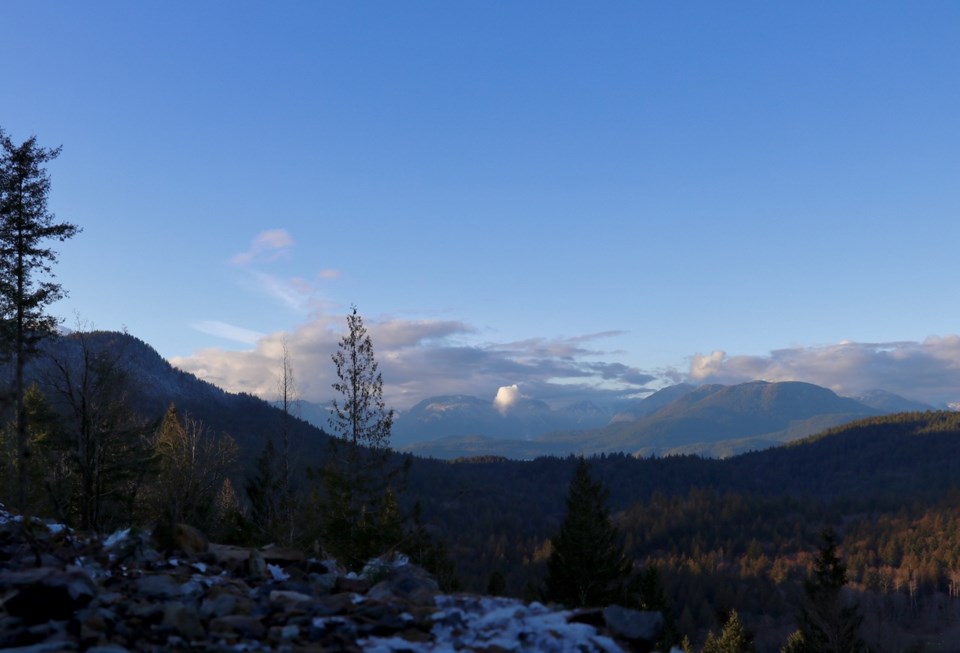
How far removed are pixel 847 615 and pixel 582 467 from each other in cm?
1823

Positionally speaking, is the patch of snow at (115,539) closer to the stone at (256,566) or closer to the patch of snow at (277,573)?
the stone at (256,566)

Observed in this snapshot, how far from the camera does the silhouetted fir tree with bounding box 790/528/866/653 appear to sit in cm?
3934

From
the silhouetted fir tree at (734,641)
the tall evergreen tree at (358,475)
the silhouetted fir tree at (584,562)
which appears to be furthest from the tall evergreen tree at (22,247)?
the silhouetted fir tree at (734,641)

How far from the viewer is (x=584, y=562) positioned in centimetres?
4347

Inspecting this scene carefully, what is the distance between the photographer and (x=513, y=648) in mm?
7082

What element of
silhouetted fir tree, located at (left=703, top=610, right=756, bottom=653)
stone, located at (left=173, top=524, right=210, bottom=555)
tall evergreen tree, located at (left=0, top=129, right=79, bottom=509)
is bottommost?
silhouetted fir tree, located at (left=703, top=610, right=756, bottom=653)

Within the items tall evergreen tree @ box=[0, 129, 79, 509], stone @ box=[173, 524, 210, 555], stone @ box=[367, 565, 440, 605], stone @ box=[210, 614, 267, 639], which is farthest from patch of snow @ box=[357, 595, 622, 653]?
tall evergreen tree @ box=[0, 129, 79, 509]

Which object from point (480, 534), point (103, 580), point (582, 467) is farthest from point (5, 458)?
point (480, 534)

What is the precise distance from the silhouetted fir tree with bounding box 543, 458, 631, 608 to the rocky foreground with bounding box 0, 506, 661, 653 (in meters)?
35.7

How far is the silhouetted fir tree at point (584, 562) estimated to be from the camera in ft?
140

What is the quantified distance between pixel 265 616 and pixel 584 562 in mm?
38602

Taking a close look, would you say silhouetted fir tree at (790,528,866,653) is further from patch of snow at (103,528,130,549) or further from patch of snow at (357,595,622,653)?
patch of snow at (103,528,130,549)

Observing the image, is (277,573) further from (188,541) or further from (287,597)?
(188,541)

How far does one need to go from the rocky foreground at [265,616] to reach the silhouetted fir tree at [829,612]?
37.7 meters
